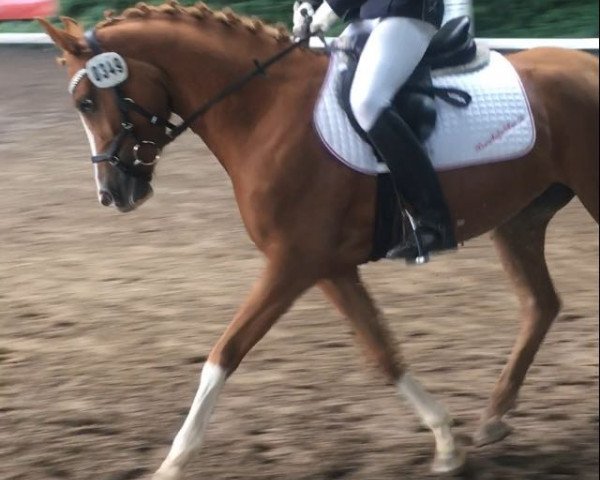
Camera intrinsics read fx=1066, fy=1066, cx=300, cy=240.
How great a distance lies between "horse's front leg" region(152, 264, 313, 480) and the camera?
12.3 ft

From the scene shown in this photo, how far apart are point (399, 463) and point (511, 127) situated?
1337 millimetres

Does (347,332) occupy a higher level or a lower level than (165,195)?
higher

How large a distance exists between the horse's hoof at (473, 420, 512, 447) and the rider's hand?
5.54 feet

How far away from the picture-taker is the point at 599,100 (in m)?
4.08

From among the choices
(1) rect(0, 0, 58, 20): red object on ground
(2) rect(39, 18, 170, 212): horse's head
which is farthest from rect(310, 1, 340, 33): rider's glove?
(1) rect(0, 0, 58, 20): red object on ground

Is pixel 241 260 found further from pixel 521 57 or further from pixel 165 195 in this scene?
pixel 521 57

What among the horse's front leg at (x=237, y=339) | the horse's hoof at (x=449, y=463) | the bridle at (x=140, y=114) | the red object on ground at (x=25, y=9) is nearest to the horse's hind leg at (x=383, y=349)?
the horse's hoof at (x=449, y=463)

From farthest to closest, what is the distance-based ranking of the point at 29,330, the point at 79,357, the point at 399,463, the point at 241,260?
1. the point at 241,260
2. the point at 29,330
3. the point at 79,357
4. the point at 399,463

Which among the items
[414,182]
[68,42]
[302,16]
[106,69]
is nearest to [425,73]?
[414,182]

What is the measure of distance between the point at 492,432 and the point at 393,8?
168 cm

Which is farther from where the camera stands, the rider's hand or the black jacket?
the rider's hand

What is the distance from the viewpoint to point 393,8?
3.85 meters

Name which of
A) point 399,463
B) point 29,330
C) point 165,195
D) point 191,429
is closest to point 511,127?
point 399,463

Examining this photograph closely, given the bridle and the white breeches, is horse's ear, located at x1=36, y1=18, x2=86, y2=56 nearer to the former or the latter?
the bridle
